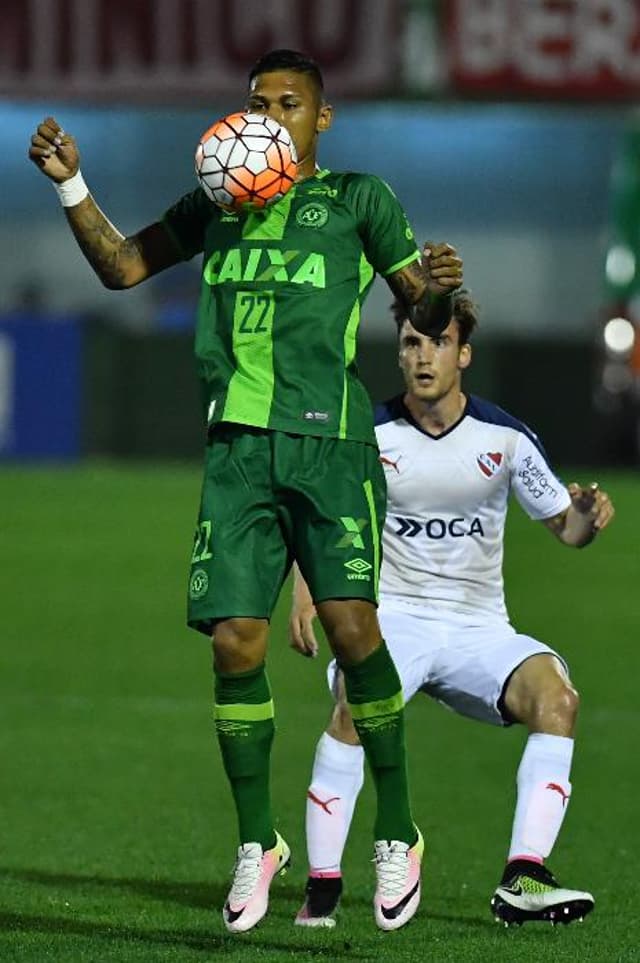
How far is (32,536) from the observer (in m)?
19.7

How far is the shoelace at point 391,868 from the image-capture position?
602cm

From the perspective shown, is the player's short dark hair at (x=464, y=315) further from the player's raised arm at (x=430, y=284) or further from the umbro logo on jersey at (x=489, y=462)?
the player's raised arm at (x=430, y=284)

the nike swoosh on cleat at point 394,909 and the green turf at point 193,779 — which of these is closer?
the nike swoosh on cleat at point 394,909

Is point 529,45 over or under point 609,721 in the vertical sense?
over

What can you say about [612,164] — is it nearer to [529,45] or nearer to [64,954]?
[529,45]

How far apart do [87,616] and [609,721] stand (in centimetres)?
505

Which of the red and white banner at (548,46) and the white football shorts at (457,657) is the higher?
the red and white banner at (548,46)

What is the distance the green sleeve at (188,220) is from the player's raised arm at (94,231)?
0.9 inches

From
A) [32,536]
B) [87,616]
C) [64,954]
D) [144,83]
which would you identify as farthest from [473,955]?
[144,83]

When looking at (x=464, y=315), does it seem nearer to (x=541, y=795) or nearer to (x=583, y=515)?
(x=583, y=515)

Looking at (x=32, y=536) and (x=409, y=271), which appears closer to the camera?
(x=409, y=271)

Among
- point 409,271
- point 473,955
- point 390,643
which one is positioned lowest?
point 473,955

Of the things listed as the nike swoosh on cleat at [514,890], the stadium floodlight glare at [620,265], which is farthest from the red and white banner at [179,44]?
the nike swoosh on cleat at [514,890]

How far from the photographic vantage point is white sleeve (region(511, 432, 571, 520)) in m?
7.00
